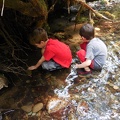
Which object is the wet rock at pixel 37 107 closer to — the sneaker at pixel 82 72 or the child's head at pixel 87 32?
the sneaker at pixel 82 72

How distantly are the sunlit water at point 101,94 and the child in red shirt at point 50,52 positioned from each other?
11.2 inches

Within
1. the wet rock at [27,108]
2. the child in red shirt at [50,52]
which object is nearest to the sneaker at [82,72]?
the child in red shirt at [50,52]

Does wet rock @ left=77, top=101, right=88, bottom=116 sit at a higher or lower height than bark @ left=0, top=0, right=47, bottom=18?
lower

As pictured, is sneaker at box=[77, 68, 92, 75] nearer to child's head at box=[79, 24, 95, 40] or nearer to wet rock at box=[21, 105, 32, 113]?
child's head at box=[79, 24, 95, 40]

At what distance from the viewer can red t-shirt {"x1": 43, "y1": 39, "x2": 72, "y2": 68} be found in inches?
144

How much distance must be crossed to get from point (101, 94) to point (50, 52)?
101 centimetres

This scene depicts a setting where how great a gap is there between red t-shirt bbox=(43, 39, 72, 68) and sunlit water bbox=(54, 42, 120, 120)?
299 mm

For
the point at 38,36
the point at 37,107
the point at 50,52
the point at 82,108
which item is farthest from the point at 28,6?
the point at 82,108

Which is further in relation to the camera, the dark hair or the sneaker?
the sneaker

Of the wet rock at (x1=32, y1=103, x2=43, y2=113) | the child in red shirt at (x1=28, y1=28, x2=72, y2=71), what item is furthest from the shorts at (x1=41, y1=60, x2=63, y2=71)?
the wet rock at (x1=32, y1=103, x2=43, y2=113)

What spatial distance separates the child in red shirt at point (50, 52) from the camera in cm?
357

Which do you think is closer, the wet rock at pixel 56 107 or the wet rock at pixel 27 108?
the wet rock at pixel 56 107

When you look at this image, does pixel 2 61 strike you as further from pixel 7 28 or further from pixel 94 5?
pixel 94 5

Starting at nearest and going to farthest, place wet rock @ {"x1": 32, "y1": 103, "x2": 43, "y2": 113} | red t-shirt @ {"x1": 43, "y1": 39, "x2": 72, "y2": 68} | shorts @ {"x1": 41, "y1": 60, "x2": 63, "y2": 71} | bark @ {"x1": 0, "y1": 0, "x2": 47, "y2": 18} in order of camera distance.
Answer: bark @ {"x1": 0, "y1": 0, "x2": 47, "y2": 18} < wet rock @ {"x1": 32, "y1": 103, "x2": 43, "y2": 113} < red t-shirt @ {"x1": 43, "y1": 39, "x2": 72, "y2": 68} < shorts @ {"x1": 41, "y1": 60, "x2": 63, "y2": 71}
